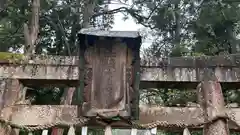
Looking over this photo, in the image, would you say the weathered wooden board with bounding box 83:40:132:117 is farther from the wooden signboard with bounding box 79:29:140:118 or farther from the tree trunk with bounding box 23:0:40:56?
the tree trunk with bounding box 23:0:40:56

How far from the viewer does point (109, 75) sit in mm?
4230

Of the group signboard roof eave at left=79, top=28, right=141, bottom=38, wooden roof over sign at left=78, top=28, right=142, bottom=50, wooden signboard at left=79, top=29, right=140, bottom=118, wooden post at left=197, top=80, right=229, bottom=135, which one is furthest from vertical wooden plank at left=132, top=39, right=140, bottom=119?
wooden post at left=197, top=80, right=229, bottom=135

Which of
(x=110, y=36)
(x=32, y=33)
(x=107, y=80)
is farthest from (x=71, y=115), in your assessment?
(x=32, y=33)

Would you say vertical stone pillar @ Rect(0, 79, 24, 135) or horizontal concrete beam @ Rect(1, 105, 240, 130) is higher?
vertical stone pillar @ Rect(0, 79, 24, 135)

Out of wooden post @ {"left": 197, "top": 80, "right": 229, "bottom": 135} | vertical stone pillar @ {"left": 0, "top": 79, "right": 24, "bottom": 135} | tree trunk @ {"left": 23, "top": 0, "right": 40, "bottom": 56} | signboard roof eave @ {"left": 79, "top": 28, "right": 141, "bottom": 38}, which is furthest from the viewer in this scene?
tree trunk @ {"left": 23, "top": 0, "right": 40, "bottom": 56}

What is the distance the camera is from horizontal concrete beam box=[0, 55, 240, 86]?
471 centimetres

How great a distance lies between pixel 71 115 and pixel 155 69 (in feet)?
4.70

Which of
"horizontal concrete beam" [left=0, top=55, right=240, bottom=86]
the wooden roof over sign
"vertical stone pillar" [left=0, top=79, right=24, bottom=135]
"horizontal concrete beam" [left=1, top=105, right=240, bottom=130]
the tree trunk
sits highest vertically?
the tree trunk

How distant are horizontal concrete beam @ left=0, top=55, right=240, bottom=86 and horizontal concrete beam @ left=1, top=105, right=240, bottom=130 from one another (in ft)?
1.46

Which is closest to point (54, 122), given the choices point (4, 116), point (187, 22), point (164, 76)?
point (4, 116)

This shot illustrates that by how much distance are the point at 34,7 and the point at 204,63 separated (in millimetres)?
5436

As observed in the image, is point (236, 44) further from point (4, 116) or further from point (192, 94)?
point (4, 116)

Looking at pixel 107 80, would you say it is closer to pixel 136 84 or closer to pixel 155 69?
pixel 136 84

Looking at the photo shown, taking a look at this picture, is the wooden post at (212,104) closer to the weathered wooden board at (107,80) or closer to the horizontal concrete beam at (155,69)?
the horizontal concrete beam at (155,69)
